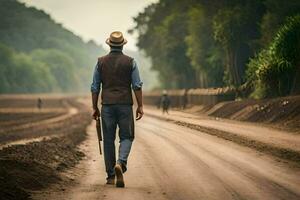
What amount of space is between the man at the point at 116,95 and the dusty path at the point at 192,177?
554mm

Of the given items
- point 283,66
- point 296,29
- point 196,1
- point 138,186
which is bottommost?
point 138,186

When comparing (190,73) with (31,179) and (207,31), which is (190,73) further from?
(31,179)

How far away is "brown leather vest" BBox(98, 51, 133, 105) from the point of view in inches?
364

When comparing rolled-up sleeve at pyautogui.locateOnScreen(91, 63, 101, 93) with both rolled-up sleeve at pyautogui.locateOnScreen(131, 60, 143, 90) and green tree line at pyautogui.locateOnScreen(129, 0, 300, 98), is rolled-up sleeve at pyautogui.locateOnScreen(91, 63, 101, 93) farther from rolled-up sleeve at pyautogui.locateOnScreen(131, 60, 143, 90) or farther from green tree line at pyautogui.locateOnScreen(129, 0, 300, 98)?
green tree line at pyautogui.locateOnScreen(129, 0, 300, 98)

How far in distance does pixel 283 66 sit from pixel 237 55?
21.8 metres

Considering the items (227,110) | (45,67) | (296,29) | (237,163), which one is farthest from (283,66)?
(45,67)

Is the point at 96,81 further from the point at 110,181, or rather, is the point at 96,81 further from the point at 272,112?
the point at 272,112

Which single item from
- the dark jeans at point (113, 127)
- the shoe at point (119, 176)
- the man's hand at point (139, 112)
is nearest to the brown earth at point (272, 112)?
the man's hand at point (139, 112)

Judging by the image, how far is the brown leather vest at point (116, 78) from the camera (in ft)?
30.3

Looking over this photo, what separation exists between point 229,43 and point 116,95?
42703 mm

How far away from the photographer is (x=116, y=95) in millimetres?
9234

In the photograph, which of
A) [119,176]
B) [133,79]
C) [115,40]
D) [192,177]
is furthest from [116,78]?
[192,177]

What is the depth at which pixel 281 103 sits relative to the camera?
28047mm

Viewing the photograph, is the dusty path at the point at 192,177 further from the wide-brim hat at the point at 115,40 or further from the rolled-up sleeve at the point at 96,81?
the wide-brim hat at the point at 115,40
